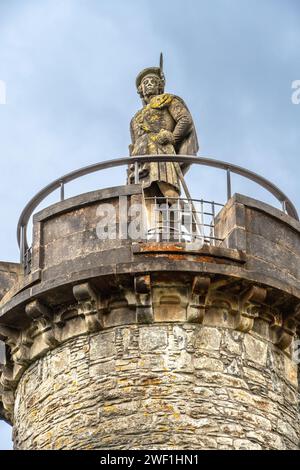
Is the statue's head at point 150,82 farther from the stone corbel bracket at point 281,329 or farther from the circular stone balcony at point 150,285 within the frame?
the stone corbel bracket at point 281,329

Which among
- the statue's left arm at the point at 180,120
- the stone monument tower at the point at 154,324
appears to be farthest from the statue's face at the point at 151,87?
the stone monument tower at the point at 154,324

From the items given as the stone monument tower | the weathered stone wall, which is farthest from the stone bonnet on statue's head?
the weathered stone wall

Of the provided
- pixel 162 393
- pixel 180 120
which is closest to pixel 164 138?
pixel 180 120

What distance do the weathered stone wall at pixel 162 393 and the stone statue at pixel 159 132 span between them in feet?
7.05

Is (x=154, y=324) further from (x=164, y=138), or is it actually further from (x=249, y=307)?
(x=164, y=138)

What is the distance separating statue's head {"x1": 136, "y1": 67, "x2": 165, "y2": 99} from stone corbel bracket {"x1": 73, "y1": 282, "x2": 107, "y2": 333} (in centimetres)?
367

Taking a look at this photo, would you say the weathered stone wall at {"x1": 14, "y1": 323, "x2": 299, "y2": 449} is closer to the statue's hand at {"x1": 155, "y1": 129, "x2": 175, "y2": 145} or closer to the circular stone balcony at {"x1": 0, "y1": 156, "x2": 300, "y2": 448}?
the circular stone balcony at {"x1": 0, "y1": 156, "x2": 300, "y2": 448}

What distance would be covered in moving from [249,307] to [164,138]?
2.84 m

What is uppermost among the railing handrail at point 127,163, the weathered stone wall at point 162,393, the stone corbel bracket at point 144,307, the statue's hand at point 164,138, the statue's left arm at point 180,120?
the statue's left arm at point 180,120

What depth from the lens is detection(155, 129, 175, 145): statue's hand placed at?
83.5ft

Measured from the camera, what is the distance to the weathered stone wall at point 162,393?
74.7 feet

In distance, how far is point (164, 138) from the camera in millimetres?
25469
